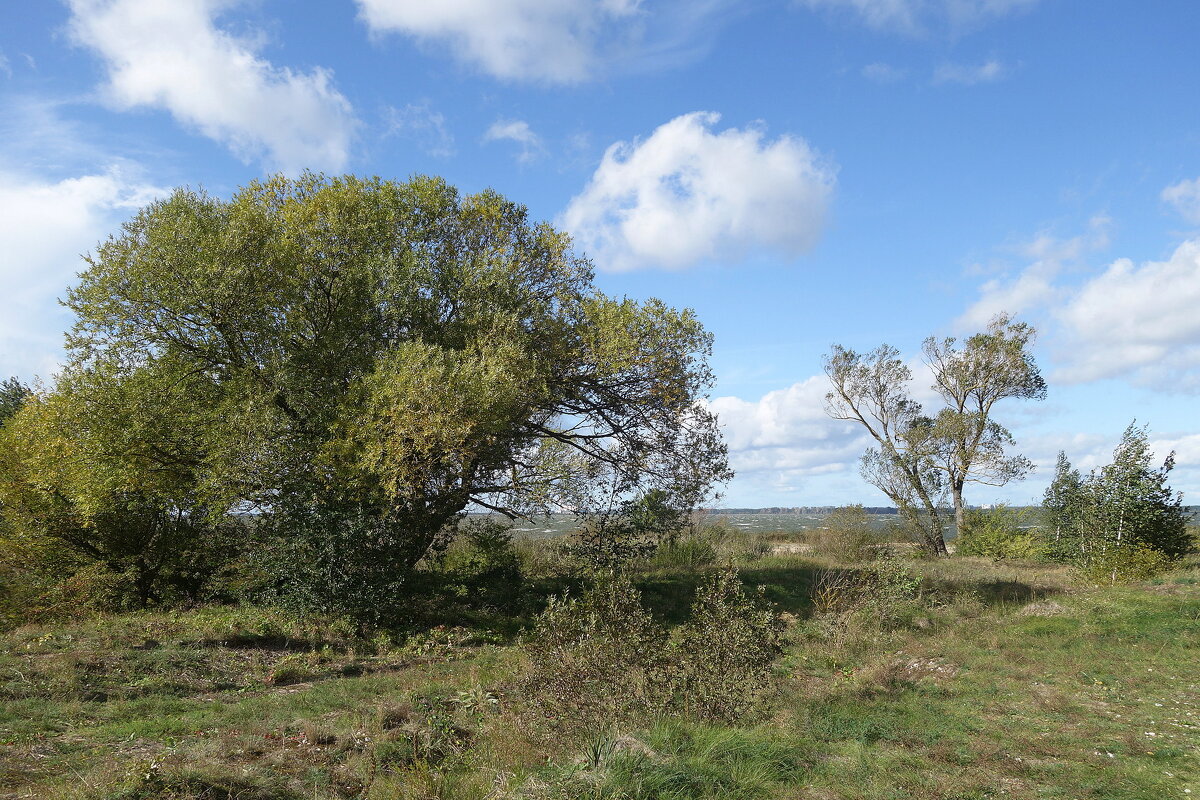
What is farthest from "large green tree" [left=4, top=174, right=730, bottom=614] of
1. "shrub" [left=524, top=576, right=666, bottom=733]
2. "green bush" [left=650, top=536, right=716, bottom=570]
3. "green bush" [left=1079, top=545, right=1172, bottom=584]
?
"green bush" [left=1079, top=545, right=1172, bottom=584]

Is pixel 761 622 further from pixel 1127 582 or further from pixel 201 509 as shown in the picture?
pixel 1127 582

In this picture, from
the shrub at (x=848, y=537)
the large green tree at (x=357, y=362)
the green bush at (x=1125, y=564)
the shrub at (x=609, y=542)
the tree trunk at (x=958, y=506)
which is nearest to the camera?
the large green tree at (x=357, y=362)

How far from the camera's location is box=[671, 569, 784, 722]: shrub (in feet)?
27.3

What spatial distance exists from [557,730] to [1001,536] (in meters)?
30.6

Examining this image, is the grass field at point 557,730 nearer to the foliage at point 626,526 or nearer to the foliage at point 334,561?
the foliage at point 334,561

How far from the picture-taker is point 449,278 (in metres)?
16.4

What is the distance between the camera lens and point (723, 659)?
8.73 metres

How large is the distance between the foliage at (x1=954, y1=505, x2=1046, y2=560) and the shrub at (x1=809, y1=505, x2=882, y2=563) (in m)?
5.00

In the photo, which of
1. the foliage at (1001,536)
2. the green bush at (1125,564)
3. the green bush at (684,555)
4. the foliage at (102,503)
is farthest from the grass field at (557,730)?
the foliage at (1001,536)

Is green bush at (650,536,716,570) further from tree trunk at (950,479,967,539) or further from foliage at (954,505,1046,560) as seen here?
tree trunk at (950,479,967,539)

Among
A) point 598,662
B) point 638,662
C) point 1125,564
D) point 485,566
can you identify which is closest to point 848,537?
point 1125,564

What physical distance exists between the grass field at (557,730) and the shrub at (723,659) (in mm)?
386

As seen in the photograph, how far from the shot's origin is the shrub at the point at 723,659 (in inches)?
327

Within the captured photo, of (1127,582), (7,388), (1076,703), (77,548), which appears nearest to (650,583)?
(1076,703)
